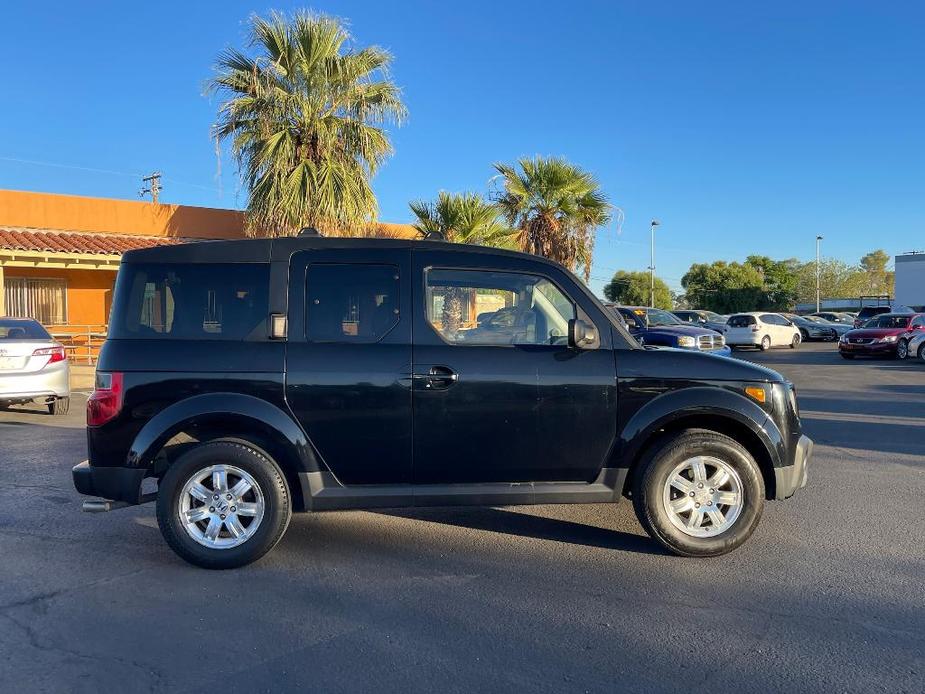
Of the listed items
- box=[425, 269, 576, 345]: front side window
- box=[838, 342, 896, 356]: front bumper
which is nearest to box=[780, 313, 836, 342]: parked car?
box=[838, 342, 896, 356]: front bumper

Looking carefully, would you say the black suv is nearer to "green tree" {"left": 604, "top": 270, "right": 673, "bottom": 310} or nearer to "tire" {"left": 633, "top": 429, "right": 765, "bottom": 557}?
"tire" {"left": 633, "top": 429, "right": 765, "bottom": 557}

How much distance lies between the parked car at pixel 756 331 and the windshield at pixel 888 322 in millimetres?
A: 4934

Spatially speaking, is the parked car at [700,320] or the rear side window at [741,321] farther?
the parked car at [700,320]

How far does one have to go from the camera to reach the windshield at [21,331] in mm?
10177

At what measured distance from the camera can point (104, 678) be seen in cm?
324

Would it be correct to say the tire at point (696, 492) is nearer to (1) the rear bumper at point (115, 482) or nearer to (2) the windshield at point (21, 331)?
(1) the rear bumper at point (115, 482)

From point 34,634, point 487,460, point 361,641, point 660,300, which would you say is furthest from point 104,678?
point 660,300

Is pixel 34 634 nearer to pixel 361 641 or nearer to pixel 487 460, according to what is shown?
pixel 361 641

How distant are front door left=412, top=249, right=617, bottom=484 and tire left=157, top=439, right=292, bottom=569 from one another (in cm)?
93

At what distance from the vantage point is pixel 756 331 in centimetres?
2792

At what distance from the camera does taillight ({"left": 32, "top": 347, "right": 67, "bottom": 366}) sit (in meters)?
10.1

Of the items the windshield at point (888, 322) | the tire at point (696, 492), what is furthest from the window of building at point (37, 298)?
the windshield at point (888, 322)

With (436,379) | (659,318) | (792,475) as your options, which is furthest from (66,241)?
(792,475)

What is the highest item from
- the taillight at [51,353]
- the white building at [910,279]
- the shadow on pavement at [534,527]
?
the white building at [910,279]
